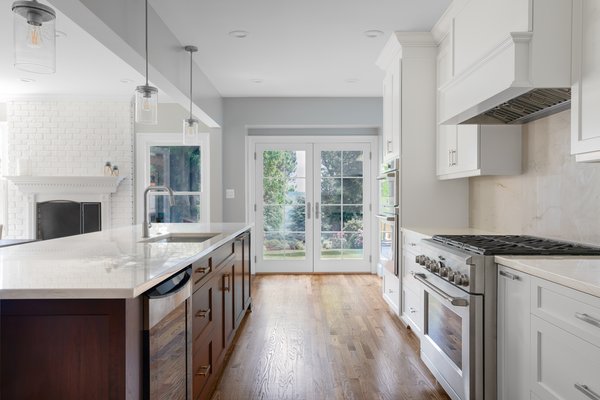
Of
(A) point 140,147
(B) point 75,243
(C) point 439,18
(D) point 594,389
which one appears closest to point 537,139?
(C) point 439,18

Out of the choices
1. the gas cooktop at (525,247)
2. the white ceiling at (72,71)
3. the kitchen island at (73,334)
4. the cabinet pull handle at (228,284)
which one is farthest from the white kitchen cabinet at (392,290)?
the white ceiling at (72,71)

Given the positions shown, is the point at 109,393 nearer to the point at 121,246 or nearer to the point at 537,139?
the point at 121,246

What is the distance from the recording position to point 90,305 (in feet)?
4.21

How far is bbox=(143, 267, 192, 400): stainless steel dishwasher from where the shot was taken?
1.42 meters

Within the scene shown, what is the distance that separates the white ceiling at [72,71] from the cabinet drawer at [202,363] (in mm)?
2723

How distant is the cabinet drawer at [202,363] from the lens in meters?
2.03

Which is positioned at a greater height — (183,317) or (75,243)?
(75,243)

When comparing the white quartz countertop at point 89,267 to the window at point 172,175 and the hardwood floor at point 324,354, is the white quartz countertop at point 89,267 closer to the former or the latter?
the hardwood floor at point 324,354

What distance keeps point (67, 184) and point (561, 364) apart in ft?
20.4

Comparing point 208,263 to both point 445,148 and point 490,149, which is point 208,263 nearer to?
point 490,149

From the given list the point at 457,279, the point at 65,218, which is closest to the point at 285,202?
the point at 65,218

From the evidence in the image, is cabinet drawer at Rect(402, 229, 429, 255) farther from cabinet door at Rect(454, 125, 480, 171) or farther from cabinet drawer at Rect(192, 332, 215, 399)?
cabinet drawer at Rect(192, 332, 215, 399)

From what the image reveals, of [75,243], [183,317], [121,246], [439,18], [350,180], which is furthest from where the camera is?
[350,180]

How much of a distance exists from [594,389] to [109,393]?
4.77 ft
